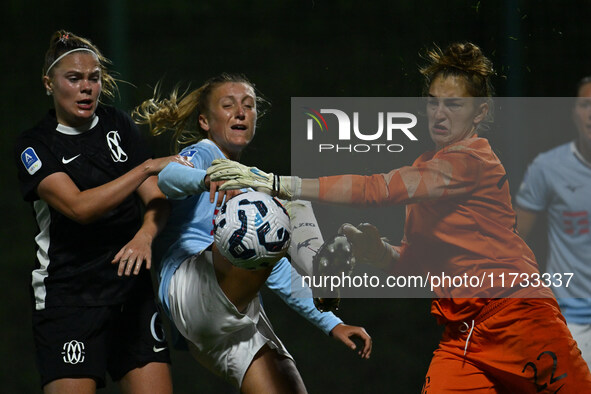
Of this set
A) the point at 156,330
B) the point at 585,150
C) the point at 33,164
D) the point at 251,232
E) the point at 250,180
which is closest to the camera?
the point at 251,232

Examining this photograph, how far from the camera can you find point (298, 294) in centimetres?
296

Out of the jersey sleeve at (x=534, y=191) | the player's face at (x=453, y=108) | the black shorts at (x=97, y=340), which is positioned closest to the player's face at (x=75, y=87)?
the black shorts at (x=97, y=340)

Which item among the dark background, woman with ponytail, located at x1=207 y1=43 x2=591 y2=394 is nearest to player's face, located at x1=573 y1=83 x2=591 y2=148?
the dark background

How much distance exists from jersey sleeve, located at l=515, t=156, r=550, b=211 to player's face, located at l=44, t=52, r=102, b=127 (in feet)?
5.83

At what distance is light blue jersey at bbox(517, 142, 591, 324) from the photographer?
3510 mm

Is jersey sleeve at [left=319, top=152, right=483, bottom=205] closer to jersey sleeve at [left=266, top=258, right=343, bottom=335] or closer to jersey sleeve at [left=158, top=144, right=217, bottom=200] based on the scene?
jersey sleeve at [left=266, top=258, right=343, bottom=335]

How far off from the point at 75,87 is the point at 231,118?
1.87 ft

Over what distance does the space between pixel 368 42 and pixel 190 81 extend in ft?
2.74

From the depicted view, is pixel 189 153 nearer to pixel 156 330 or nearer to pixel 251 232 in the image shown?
pixel 251 232

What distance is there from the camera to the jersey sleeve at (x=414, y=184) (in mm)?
2848

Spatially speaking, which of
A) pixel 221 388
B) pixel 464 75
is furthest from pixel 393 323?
pixel 464 75

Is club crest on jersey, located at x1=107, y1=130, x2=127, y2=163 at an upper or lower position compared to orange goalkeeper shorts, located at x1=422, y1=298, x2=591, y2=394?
upper

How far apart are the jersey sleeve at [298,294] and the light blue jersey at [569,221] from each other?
3.62 ft

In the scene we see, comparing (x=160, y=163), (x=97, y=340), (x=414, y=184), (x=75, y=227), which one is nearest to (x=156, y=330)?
(x=97, y=340)
